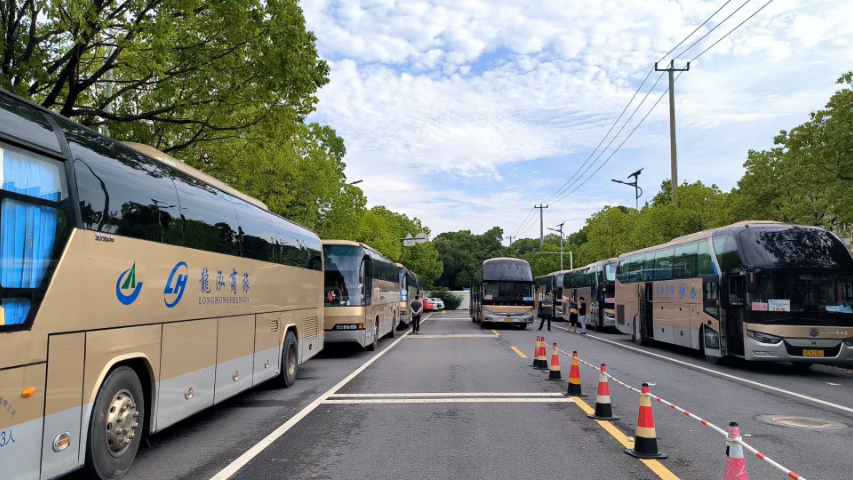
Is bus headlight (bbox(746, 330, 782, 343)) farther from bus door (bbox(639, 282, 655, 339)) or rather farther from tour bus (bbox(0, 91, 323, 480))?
tour bus (bbox(0, 91, 323, 480))

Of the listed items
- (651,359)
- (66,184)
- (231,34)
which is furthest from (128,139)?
(651,359)

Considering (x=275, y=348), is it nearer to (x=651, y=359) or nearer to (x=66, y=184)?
(x=66, y=184)

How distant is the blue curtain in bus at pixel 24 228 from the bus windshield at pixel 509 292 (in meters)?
28.3

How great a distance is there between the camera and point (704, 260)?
17.0m

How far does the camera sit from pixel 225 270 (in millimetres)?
8562

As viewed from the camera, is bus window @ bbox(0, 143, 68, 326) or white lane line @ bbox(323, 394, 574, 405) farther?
white lane line @ bbox(323, 394, 574, 405)

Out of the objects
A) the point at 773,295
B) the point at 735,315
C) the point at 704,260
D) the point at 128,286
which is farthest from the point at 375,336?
the point at 128,286

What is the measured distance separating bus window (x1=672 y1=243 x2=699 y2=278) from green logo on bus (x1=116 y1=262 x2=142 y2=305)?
15.7 m

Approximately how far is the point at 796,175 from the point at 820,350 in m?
7.67

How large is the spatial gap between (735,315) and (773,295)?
1.08 m

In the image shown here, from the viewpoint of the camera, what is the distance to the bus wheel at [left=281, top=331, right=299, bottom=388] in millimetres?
11480

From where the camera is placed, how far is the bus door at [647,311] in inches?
849

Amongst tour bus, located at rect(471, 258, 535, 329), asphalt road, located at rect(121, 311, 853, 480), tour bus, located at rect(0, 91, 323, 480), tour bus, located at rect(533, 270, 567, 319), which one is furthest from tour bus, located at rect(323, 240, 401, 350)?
tour bus, located at rect(533, 270, 567, 319)

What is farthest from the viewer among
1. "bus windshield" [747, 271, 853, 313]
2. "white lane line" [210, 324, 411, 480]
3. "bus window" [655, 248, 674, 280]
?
"bus window" [655, 248, 674, 280]
